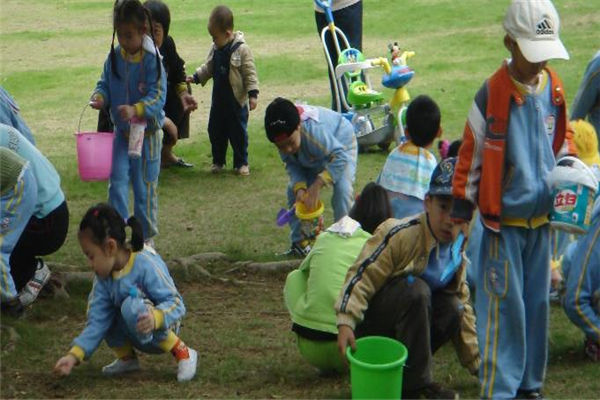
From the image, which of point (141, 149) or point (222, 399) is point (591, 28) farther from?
point (222, 399)

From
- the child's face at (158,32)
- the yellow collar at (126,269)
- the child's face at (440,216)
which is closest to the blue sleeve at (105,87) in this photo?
the child's face at (158,32)

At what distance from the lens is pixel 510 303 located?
407 cm

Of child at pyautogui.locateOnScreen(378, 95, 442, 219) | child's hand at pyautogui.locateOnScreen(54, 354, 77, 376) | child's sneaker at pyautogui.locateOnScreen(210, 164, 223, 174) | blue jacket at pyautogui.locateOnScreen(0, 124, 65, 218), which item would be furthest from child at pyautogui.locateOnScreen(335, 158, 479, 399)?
child's sneaker at pyautogui.locateOnScreen(210, 164, 223, 174)

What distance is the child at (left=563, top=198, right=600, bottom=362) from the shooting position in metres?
4.77

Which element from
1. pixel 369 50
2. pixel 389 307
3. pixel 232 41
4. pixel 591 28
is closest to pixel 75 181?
pixel 232 41

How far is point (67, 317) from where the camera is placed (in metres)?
5.72

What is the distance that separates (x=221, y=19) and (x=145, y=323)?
15.4 ft

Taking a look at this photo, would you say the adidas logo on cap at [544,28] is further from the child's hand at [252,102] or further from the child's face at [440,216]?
the child's hand at [252,102]

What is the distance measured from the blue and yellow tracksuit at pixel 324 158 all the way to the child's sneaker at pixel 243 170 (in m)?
2.16

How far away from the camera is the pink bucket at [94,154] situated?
22.7 feet

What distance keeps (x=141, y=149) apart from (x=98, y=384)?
226cm

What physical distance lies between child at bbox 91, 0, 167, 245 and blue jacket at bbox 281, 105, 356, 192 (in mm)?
896

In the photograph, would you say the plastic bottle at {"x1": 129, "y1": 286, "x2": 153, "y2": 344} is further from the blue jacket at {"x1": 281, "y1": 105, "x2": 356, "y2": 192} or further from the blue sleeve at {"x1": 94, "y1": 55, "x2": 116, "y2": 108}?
the blue sleeve at {"x1": 94, "y1": 55, "x2": 116, "y2": 108}

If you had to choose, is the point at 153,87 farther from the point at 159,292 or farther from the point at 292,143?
the point at 159,292
